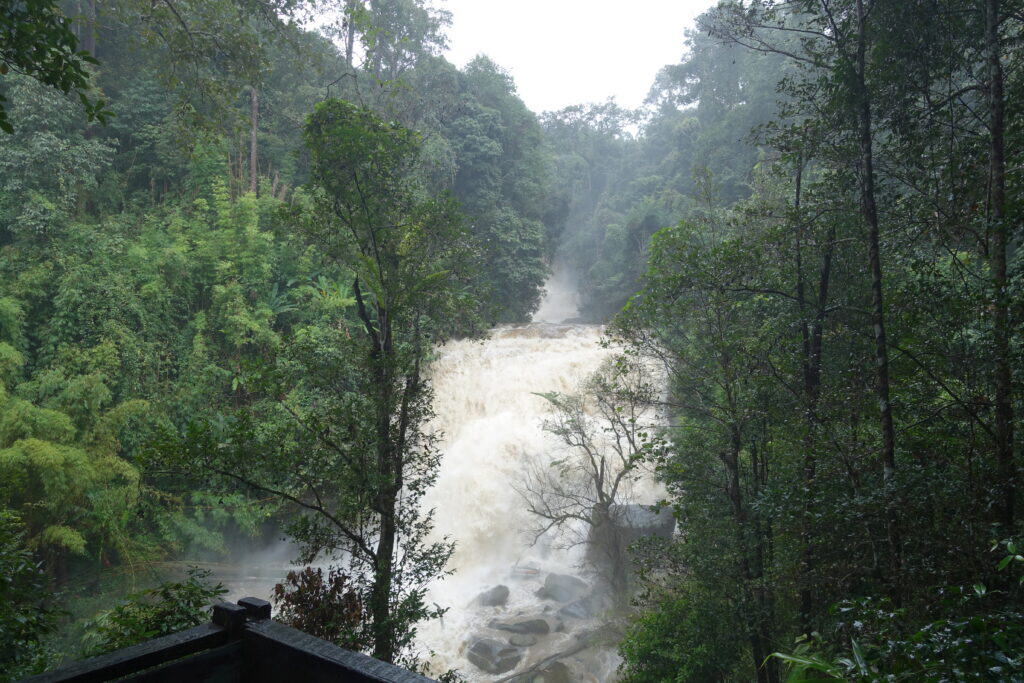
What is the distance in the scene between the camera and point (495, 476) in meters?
13.5

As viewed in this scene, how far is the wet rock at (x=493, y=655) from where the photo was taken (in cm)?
947

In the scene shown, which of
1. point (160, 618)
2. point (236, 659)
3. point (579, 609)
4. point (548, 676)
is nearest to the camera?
point (236, 659)

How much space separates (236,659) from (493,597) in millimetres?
10499

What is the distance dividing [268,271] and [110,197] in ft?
16.3

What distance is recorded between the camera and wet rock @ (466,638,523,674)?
31.1ft

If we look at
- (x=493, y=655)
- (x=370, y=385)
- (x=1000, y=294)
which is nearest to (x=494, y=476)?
(x=493, y=655)

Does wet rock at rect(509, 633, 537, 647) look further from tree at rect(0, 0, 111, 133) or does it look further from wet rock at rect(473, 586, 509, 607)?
tree at rect(0, 0, 111, 133)

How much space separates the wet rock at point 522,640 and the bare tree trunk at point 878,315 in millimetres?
7242

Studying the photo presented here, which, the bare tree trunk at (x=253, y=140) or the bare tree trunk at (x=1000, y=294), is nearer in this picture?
the bare tree trunk at (x=1000, y=294)

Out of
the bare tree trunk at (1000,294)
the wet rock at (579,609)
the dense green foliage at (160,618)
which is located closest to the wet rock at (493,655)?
the wet rock at (579,609)

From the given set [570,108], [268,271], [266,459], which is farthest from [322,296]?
[570,108]

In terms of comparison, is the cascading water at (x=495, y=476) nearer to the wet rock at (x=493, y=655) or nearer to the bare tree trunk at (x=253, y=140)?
the wet rock at (x=493, y=655)

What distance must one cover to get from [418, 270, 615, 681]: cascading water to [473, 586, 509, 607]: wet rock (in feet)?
0.34

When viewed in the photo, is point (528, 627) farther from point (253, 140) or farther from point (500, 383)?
point (253, 140)
